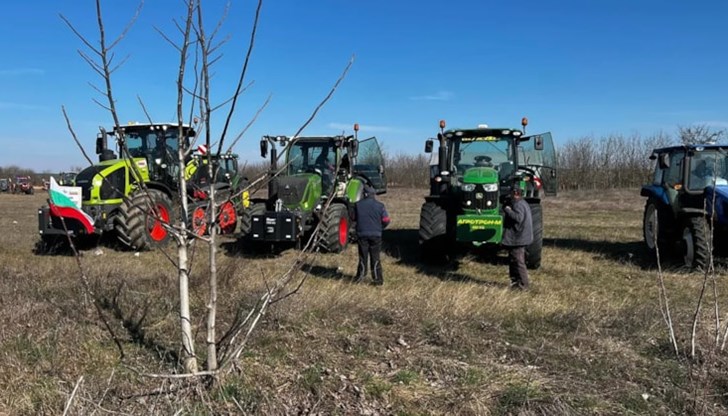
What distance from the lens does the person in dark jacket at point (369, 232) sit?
27.0 feet

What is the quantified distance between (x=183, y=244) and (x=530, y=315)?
3701 millimetres

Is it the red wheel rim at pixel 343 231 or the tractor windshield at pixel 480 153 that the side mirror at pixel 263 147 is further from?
the tractor windshield at pixel 480 153

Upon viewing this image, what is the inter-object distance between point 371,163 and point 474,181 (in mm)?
4933

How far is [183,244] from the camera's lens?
337 cm

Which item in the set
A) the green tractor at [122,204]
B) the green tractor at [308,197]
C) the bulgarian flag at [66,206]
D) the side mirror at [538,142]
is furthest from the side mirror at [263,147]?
the side mirror at [538,142]

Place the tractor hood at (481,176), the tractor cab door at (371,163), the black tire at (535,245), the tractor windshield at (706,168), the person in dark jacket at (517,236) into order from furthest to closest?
1. the tractor cab door at (371,163)
2. the tractor windshield at (706,168)
3. the black tire at (535,245)
4. the tractor hood at (481,176)
5. the person in dark jacket at (517,236)

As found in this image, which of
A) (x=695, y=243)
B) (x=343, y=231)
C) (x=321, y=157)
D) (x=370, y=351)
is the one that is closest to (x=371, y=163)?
(x=321, y=157)

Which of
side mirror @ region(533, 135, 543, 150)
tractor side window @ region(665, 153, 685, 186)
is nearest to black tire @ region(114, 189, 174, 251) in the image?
side mirror @ region(533, 135, 543, 150)

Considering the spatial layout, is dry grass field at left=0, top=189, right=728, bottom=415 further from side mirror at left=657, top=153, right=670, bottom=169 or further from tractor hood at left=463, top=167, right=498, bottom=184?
side mirror at left=657, top=153, right=670, bottom=169

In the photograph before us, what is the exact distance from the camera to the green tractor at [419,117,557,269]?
8.73 meters

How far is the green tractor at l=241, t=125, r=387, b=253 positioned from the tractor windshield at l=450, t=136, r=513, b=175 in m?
1.78

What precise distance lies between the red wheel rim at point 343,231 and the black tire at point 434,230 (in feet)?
6.30

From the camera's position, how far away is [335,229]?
34.1 ft

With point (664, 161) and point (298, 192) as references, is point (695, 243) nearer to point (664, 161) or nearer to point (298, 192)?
point (664, 161)
